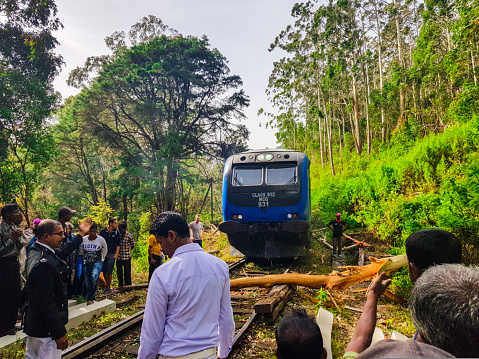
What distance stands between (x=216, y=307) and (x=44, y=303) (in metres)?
1.50

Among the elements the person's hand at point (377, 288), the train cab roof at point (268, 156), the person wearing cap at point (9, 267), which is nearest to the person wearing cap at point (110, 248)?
the person wearing cap at point (9, 267)

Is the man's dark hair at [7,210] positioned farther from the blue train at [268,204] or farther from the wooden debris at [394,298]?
the wooden debris at [394,298]

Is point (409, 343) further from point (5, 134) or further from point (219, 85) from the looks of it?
point (219, 85)

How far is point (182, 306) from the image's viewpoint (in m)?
1.97

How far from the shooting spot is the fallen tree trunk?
5.99 m

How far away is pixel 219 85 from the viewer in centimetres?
2331

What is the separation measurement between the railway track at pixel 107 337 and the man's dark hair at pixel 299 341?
112 inches

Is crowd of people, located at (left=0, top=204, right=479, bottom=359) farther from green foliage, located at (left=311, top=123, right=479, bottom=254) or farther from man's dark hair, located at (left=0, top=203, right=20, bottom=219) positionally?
green foliage, located at (left=311, top=123, right=479, bottom=254)

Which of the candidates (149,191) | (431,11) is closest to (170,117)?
(149,191)

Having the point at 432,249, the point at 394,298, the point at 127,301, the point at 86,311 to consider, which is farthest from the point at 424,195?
the point at 86,311

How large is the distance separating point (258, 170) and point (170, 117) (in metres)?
15.6

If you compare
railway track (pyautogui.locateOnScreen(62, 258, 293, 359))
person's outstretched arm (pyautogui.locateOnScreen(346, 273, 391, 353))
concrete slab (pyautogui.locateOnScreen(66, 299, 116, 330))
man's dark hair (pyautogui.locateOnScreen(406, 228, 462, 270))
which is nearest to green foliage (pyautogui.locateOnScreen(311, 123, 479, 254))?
railway track (pyautogui.locateOnScreen(62, 258, 293, 359))

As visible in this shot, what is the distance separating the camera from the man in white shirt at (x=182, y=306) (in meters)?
1.94

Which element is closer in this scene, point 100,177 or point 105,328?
point 105,328
